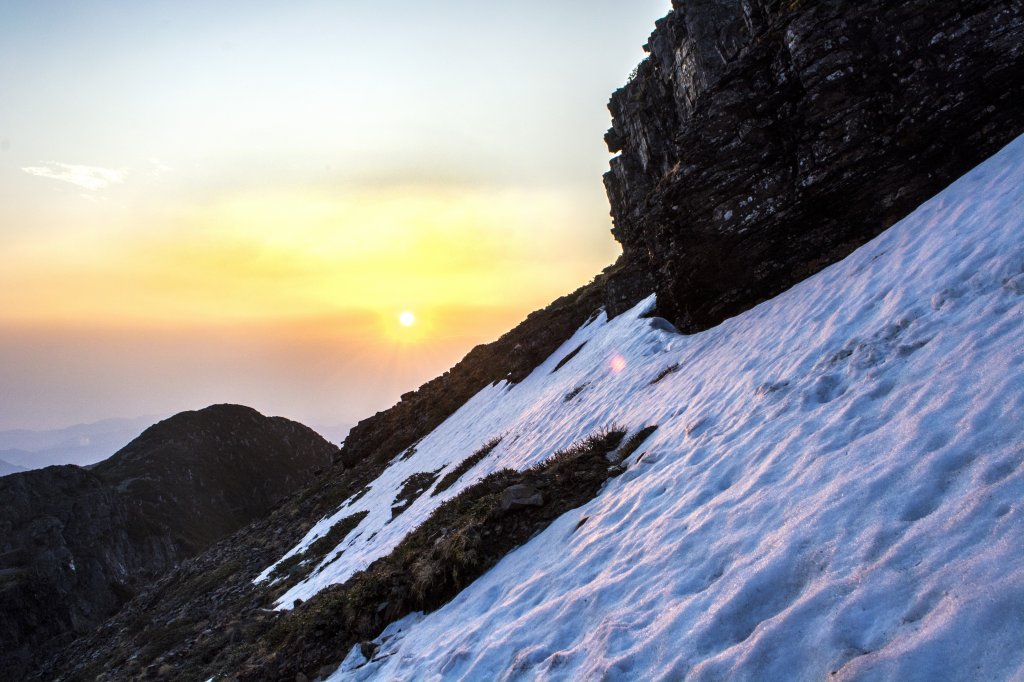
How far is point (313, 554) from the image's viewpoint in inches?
1040

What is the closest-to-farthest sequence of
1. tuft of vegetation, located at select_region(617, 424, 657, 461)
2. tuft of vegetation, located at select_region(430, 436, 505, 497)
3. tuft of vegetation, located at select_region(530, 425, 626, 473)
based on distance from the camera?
1. tuft of vegetation, located at select_region(617, 424, 657, 461)
2. tuft of vegetation, located at select_region(530, 425, 626, 473)
3. tuft of vegetation, located at select_region(430, 436, 505, 497)

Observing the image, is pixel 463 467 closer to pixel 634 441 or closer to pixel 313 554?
pixel 313 554

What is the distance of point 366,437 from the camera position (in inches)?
2223

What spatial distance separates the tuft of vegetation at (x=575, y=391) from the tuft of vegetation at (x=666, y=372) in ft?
17.7

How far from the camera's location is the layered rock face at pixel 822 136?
13.1 m

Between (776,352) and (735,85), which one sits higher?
(735,85)

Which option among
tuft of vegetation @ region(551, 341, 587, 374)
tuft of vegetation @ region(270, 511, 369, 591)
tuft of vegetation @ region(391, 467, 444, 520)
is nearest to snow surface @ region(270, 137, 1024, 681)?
tuft of vegetation @ region(391, 467, 444, 520)

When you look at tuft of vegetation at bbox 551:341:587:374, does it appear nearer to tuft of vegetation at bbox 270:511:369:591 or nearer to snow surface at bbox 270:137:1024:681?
tuft of vegetation at bbox 270:511:369:591

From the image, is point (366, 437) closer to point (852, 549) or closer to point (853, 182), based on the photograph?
point (853, 182)

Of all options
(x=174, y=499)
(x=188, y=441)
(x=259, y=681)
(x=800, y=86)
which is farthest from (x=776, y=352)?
(x=188, y=441)

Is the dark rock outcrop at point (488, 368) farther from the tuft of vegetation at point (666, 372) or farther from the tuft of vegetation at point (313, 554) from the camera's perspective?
the tuft of vegetation at point (666, 372)

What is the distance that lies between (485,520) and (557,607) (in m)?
4.06

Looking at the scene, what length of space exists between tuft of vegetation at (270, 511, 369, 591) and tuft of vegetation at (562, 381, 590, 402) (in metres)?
13.3

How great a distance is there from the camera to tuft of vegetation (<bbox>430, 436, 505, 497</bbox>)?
859 inches
